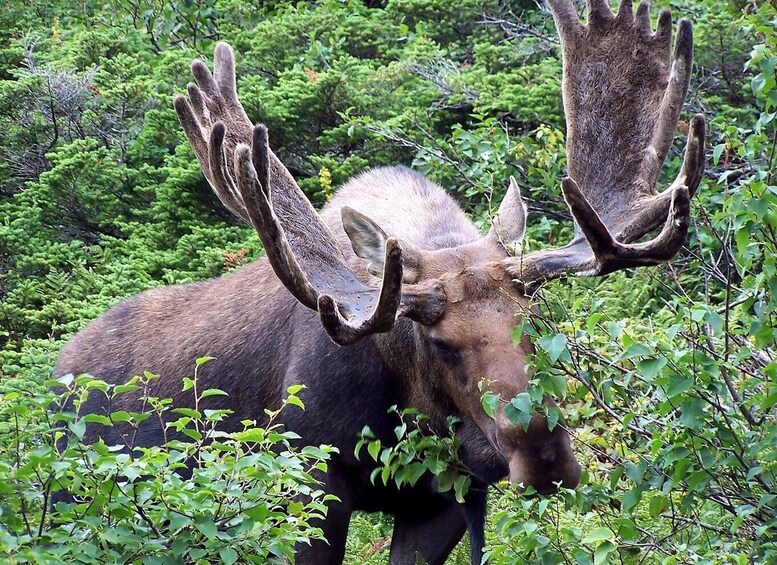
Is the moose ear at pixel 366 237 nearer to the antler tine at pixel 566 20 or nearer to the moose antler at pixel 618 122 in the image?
the moose antler at pixel 618 122

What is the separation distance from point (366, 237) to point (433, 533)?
5.33 feet

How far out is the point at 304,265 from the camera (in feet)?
17.6

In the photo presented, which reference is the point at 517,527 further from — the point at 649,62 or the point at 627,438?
the point at 649,62

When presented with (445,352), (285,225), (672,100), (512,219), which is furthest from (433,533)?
(672,100)

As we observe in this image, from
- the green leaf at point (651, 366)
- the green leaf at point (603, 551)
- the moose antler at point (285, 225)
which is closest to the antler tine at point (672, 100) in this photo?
the moose antler at point (285, 225)

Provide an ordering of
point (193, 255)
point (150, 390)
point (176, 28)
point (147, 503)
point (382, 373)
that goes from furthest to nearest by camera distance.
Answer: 1. point (176, 28)
2. point (193, 255)
3. point (150, 390)
4. point (382, 373)
5. point (147, 503)

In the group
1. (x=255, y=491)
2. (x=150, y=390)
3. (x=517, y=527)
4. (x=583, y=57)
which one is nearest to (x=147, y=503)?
(x=255, y=491)

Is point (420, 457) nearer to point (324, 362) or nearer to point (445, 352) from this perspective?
point (445, 352)

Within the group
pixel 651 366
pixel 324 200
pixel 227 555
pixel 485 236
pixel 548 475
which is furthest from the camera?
pixel 324 200

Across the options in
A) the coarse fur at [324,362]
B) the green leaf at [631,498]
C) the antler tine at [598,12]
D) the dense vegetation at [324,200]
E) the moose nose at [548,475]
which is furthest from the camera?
the antler tine at [598,12]

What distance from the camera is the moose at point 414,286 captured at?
4770mm

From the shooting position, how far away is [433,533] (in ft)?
19.5

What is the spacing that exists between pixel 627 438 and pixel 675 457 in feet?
5.46

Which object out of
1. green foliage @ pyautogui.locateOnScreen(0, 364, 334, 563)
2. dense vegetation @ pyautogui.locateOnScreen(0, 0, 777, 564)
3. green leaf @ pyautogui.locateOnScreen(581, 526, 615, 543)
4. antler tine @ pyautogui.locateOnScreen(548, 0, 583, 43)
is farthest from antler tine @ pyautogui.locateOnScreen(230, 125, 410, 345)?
antler tine @ pyautogui.locateOnScreen(548, 0, 583, 43)
